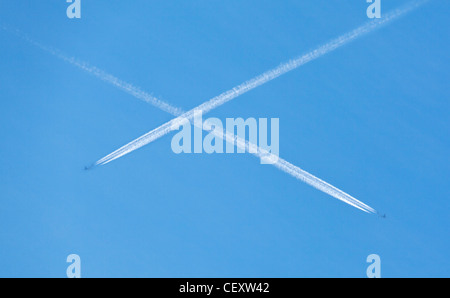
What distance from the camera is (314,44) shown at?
10719mm

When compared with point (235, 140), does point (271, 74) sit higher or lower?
higher

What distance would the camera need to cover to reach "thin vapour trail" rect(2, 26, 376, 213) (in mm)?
10609

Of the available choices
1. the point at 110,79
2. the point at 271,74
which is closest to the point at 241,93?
the point at 271,74

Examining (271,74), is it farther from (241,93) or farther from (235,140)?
(235,140)

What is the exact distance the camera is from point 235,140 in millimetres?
10703

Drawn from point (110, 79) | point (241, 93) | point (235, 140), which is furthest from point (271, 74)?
point (110, 79)

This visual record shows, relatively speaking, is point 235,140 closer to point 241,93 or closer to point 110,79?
point 241,93

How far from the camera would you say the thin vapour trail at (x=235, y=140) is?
10609 millimetres
